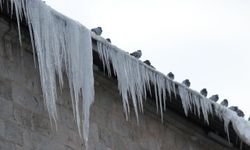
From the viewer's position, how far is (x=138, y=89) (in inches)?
303

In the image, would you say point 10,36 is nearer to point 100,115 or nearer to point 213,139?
point 100,115

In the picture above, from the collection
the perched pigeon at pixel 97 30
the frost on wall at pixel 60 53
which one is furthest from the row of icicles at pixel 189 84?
the frost on wall at pixel 60 53

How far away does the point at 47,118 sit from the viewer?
23.4ft

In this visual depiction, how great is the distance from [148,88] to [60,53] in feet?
2.97

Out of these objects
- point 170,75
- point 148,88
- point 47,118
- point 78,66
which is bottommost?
point 47,118

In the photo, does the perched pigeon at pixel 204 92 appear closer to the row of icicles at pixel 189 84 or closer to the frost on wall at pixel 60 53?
the row of icicles at pixel 189 84

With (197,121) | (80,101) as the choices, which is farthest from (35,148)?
(197,121)

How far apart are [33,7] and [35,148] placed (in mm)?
873

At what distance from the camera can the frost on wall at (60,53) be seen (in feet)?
22.9

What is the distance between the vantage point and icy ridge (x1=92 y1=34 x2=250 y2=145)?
748 centimetres

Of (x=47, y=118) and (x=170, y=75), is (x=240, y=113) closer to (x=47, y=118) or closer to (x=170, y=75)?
(x=170, y=75)

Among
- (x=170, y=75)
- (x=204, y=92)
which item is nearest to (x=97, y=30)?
(x=170, y=75)

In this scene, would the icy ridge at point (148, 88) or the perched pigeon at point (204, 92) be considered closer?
the icy ridge at point (148, 88)

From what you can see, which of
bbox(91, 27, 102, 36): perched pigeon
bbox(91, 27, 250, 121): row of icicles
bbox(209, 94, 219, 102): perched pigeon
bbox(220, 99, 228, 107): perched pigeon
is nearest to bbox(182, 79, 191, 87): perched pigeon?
bbox(91, 27, 250, 121): row of icicles
